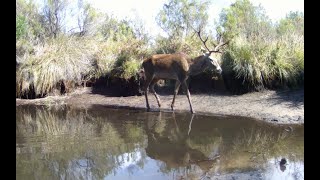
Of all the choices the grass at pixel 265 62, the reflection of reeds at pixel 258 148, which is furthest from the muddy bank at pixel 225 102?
the reflection of reeds at pixel 258 148

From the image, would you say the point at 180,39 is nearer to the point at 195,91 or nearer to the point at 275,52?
the point at 195,91

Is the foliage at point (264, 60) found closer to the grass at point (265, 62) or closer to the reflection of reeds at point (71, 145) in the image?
the grass at point (265, 62)

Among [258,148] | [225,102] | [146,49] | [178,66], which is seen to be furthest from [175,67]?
[258,148]

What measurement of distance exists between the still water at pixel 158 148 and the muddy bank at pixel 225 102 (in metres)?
0.69

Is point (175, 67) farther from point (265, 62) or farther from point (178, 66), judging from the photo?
point (265, 62)

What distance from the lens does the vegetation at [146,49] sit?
11930 mm

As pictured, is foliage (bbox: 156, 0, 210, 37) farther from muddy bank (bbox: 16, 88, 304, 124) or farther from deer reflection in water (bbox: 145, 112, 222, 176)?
deer reflection in water (bbox: 145, 112, 222, 176)

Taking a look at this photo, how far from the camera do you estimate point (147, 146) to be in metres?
→ 7.15

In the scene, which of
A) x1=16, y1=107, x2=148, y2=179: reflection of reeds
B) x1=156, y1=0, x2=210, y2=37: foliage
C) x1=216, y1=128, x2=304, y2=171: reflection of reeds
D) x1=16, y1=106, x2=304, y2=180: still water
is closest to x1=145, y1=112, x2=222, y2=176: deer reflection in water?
x1=16, y1=106, x2=304, y2=180: still water

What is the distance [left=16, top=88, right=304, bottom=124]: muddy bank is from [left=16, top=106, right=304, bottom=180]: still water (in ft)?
2.28

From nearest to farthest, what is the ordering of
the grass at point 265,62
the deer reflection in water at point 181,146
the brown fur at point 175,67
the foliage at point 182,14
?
the deer reflection in water at point 181,146, the brown fur at point 175,67, the grass at point 265,62, the foliage at point 182,14

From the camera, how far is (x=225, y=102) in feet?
37.1

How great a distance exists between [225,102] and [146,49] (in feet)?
16.6
